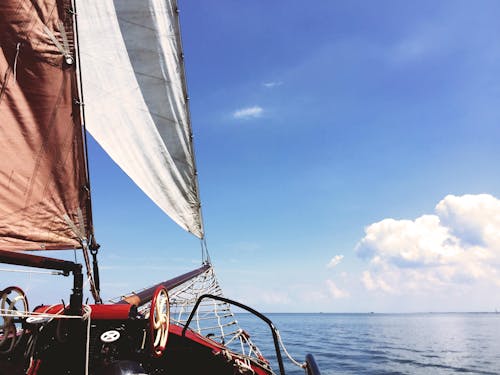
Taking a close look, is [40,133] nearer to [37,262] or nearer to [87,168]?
[87,168]

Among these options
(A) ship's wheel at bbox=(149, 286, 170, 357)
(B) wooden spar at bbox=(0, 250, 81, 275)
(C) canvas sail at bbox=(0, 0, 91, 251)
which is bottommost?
(A) ship's wheel at bbox=(149, 286, 170, 357)

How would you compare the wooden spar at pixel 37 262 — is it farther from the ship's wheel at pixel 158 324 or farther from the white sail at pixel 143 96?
the white sail at pixel 143 96

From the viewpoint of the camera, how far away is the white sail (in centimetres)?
827

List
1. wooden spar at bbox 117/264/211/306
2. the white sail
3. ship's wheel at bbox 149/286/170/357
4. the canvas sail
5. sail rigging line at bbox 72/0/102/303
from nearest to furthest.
Result: ship's wheel at bbox 149/286/170/357
the canvas sail
wooden spar at bbox 117/264/211/306
sail rigging line at bbox 72/0/102/303
the white sail

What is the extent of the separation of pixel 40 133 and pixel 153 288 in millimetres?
3224

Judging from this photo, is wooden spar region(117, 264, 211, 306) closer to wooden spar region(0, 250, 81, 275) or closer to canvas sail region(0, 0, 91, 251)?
wooden spar region(0, 250, 81, 275)

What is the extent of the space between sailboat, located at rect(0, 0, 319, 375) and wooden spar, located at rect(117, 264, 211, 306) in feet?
0.16

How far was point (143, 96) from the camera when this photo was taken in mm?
9148

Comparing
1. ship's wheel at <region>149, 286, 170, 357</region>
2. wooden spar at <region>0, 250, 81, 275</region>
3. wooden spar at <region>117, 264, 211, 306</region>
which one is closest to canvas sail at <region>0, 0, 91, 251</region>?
wooden spar at <region>0, 250, 81, 275</region>

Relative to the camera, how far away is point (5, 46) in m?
4.93

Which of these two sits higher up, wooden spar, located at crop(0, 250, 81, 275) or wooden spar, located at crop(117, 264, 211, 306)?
wooden spar, located at crop(0, 250, 81, 275)

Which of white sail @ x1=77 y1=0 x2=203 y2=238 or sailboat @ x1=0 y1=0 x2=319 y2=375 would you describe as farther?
white sail @ x1=77 y1=0 x2=203 y2=238

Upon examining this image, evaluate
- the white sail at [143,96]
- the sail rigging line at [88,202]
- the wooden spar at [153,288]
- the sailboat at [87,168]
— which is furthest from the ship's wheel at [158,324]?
the white sail at [143,96]

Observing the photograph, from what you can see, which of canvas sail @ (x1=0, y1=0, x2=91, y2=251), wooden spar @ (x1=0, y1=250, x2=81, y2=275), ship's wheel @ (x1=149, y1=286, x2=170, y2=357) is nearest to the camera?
ship's wheel @ (x1=149, y1=286, x2=170, y2=357)
